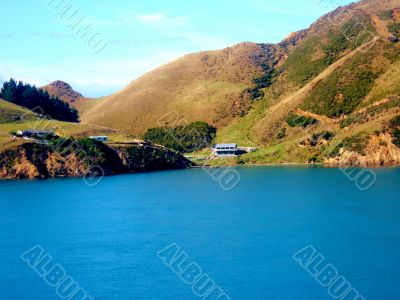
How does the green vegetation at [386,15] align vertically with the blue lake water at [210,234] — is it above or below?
above

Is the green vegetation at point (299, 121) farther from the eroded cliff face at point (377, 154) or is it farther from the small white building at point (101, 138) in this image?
the small white building at point (101, 138)

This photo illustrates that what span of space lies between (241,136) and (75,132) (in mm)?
38971

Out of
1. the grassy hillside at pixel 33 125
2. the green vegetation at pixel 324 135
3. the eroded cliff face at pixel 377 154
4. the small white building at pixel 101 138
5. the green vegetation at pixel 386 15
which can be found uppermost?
the green vegetation at pixel 386 15

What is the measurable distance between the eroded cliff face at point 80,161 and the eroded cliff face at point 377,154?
3511cm

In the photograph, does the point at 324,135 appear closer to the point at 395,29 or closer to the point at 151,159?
the point at 151,159

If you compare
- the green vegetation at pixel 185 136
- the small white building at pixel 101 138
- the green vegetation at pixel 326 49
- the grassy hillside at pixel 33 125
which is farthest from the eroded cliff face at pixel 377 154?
the small white building at pixel 101 138

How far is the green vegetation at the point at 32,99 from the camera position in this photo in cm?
14350

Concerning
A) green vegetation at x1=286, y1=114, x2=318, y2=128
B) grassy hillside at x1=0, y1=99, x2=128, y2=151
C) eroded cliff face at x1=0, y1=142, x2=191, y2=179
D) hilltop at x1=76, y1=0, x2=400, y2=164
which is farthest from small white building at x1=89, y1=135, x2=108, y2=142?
green vegetation at x1=286, y1=114, x2=318, y2=128

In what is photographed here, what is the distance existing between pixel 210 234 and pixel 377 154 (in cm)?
5734

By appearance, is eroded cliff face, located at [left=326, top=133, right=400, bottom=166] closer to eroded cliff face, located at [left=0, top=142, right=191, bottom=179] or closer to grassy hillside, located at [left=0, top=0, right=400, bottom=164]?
grassy hillside, located at [left=0, top=0, right=400, bottom=164]

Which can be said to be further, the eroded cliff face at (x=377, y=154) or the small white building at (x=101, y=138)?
the small white building at (x=101, y=138)

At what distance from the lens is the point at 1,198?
7881cm

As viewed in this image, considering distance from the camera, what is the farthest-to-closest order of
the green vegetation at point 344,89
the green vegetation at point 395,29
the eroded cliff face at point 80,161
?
the green vegetation at point 395,29 → the green vegetation at point 344,89 → the eroded cliff face at point 80,161

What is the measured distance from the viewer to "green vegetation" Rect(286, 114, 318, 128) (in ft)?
412
